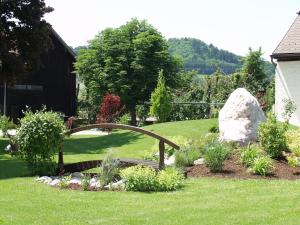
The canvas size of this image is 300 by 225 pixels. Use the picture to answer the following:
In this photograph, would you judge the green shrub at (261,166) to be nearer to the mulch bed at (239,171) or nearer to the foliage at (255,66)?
the mulch bed at (239,171)

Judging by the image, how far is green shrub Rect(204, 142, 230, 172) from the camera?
1369cm

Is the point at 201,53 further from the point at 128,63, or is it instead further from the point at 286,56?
the point at 286,56

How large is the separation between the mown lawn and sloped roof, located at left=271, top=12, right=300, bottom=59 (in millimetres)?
12407

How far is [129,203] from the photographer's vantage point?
1036 cm

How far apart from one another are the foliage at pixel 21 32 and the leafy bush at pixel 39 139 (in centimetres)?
1011

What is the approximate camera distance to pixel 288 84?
24266 mm

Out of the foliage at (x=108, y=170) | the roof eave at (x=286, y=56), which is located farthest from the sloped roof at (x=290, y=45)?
the foliage at (x=108, y=170)

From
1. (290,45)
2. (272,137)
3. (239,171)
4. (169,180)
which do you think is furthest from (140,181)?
(290,45)

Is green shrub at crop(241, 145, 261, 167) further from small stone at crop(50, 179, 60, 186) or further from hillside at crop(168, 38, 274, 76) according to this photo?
hillside at crop(168, 38, 274, 76)

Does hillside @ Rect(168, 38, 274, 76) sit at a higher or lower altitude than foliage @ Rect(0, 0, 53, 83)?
higher

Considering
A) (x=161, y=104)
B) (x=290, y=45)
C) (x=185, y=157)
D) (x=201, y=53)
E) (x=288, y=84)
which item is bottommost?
(x=185, y=157)

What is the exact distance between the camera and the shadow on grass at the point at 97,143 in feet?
71.8

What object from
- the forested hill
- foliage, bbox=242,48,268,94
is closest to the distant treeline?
the forested hill

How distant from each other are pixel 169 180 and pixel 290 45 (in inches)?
568
